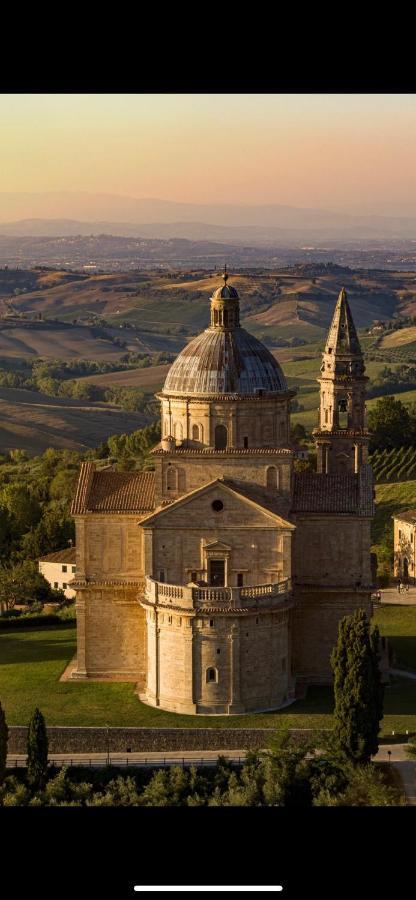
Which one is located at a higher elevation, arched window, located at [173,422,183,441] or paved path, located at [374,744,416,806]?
arched window, located at [173,422,183,441]

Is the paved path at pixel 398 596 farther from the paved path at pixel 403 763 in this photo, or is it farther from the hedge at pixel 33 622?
the paved path at pixel 403 763

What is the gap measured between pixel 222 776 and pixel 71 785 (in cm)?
448

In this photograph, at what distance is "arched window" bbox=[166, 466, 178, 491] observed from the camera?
2066 inches

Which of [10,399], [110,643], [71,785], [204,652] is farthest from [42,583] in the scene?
[10,399]

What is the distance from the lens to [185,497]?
51406mm

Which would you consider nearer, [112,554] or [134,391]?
[112,554]

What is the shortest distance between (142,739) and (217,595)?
532 centimetres

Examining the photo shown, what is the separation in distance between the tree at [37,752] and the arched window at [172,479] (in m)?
11.0

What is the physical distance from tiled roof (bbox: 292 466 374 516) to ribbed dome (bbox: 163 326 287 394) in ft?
11.7

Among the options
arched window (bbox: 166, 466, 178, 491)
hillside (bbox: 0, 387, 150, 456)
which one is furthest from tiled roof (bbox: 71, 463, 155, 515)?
hillside (bbox: 0, 387, 150, 456)

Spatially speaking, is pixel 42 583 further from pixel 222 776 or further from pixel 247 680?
pixel 222 776

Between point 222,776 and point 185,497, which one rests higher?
point 185,497

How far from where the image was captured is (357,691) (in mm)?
45125

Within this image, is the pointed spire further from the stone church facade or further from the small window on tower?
the small window on tower
